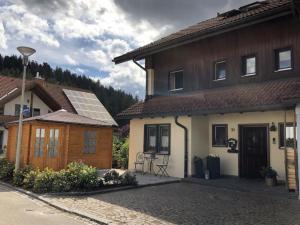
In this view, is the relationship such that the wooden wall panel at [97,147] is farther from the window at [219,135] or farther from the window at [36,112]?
the window at [36,112]

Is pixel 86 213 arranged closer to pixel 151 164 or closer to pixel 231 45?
pixel 151 164

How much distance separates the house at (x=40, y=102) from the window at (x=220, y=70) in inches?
628

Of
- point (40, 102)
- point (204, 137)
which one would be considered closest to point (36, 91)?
point (40, 102)

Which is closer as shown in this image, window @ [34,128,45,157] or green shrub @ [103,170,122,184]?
green shrub @ [103,170,122,184]

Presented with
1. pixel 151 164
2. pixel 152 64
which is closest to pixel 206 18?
pixel 152 64

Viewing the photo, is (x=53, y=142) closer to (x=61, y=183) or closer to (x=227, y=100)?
(x=61, y=183)

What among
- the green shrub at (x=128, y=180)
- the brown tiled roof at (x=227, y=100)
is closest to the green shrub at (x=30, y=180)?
the green shrub at (x=128, y=180)

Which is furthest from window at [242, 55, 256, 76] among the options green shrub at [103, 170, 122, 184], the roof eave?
green shrub at [103, 170, 122, 184]

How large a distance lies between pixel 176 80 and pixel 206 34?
3265 mm

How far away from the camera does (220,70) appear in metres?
14.4

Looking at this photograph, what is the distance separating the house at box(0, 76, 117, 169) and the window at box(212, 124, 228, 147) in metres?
15.9

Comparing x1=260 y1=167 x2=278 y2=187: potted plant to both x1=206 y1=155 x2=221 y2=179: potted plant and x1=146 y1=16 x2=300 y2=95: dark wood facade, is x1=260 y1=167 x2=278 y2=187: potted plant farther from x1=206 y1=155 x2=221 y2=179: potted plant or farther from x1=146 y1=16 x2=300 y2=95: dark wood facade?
x1=146 y1=16 x2=300 y2=95: dark wood facade

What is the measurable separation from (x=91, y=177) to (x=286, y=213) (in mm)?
5764

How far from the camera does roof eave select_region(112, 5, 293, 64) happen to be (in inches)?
452
